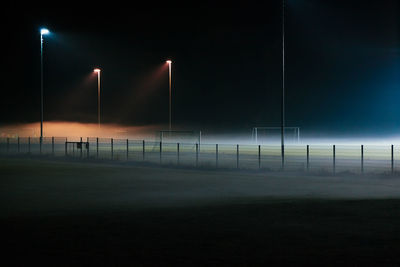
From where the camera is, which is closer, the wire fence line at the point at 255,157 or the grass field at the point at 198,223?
the grass field at the point at 198,223

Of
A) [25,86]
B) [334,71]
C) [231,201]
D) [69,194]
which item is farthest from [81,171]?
[334,71]

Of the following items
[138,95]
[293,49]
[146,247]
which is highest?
[293,49]

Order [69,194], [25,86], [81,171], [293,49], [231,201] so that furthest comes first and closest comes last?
[25,86]
[293,49]
[81,171]
[69,194]
[231,201]

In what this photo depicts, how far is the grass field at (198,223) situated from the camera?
8977 mm

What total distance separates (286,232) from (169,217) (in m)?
2.93

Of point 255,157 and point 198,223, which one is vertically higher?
point 255,157

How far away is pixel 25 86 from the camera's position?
351 feet

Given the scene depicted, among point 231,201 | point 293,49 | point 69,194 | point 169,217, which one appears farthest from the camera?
point 293,49

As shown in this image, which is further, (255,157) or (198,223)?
(255,157)

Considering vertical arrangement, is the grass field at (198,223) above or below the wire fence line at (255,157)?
below

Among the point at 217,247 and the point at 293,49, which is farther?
the point at 293,49

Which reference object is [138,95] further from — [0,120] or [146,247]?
[146,247]

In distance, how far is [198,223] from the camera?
12156mm

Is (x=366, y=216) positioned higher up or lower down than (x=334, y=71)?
lower down
